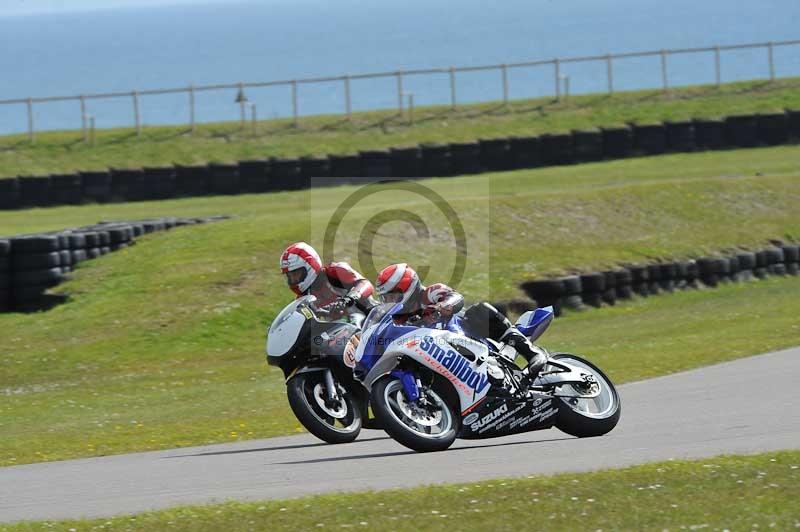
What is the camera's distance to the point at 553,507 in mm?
8539

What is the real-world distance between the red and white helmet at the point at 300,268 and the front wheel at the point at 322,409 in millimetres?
1105

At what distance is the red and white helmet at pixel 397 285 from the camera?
11125 millimetres

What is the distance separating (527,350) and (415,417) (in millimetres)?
1118

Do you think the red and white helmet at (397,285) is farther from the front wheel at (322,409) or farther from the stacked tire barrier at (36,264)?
the stacked tire barrier at (36,264)

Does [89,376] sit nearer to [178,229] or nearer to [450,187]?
[178,229]

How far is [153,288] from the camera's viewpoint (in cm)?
2275

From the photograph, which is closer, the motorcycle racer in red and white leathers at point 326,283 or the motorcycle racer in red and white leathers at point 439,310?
the motorcycle racer in red and white leathers at point 439,310

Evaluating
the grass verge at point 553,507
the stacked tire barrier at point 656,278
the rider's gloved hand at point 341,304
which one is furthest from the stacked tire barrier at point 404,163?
the grass verge at point 553,507

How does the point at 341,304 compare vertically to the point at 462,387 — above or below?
above

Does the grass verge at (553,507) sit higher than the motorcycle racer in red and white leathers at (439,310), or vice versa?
the motorcycle racer in red and white leathers at (439,310)

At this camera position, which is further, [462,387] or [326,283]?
[326,283]

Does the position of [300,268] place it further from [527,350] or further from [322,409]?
[527,350]

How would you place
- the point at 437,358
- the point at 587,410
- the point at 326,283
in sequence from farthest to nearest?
the point at 326,283
the point at 587,410
the point at 437,358

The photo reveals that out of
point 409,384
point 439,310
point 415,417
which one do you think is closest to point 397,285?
point 439,310
